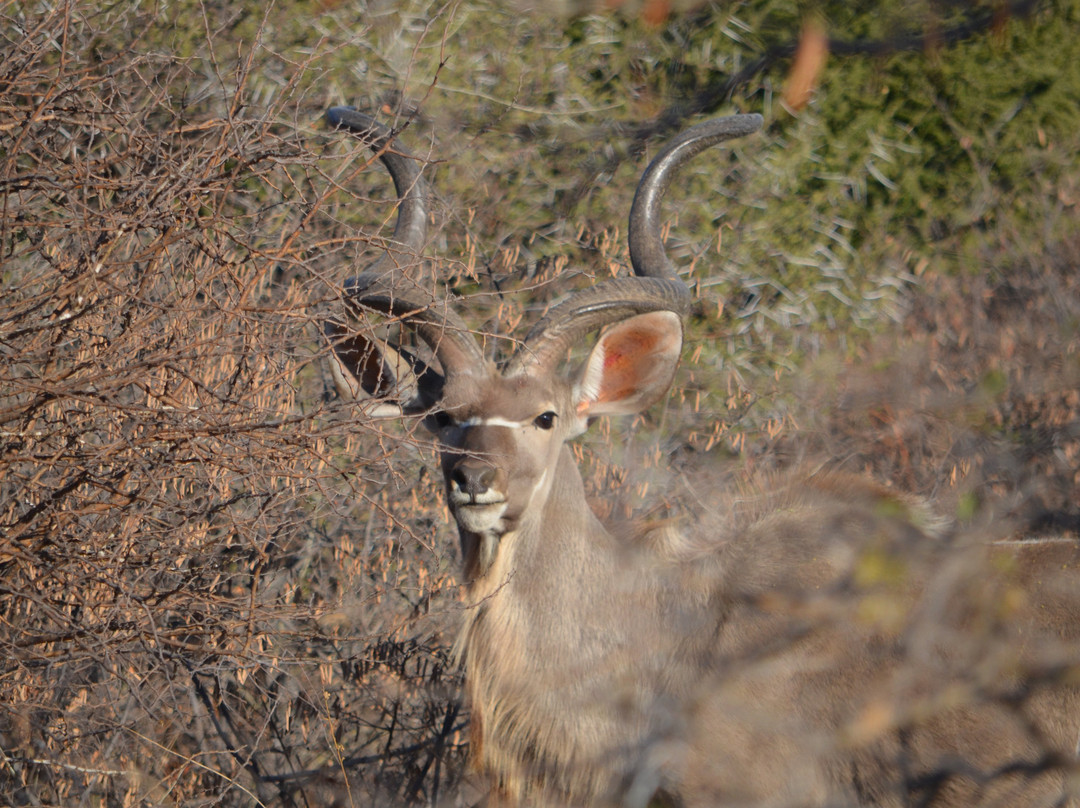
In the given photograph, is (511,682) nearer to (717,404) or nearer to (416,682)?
(416,682)

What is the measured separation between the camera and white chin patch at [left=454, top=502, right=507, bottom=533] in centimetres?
319

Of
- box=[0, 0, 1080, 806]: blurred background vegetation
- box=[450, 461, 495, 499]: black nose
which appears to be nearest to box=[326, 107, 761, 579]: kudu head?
box=[450, 461, 495, 499]: black nose

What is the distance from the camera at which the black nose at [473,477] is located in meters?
3.13

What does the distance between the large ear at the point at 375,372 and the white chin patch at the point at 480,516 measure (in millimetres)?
384

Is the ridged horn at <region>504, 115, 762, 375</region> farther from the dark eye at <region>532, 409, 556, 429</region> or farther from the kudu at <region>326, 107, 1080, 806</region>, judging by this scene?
the dark eye at <region>532, 409, 556, 429</region>

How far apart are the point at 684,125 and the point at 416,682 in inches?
169

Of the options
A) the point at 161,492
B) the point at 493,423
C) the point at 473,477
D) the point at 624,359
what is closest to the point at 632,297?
the point at 624,359

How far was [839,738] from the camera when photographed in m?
3.15

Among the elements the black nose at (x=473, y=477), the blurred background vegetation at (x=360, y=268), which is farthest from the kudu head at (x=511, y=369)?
the blurred background vegetation at (x=360, y=268)

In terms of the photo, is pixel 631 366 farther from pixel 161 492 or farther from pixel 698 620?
pixel 161 492

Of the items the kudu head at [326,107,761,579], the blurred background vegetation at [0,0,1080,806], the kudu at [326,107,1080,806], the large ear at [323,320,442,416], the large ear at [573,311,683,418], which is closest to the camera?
the blurred background vegetation at [0,0,1080,806]

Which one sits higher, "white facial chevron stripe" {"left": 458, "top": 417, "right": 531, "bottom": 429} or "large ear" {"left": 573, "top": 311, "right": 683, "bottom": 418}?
"white facial chevron stripe" {"left": 458, "top": 417, "right": 531, "bottom": 429}

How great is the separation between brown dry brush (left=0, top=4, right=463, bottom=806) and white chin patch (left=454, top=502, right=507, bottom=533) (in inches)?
5.7

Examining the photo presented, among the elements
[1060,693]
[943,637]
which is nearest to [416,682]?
[943,637]
